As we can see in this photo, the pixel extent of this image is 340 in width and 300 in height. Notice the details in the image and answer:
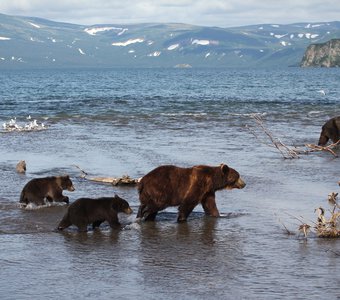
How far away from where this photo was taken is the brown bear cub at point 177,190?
11.7 metres

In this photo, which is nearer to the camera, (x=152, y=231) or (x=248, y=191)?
(x=152, y=231)

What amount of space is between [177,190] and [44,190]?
8.51 feet

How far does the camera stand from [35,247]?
1018 cm

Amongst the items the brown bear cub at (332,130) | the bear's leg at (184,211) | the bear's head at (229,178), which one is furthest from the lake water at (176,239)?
the brown bear cub at (332,130)

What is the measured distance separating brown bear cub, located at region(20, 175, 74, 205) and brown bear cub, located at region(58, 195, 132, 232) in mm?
1894

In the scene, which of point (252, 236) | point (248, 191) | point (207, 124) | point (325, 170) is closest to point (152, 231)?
point (252, 236)

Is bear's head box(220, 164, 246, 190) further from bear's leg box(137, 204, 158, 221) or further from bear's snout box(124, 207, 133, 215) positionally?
bear's snout box(124, 207, 133, 215)

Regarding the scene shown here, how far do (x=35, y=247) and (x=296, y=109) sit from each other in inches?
1320

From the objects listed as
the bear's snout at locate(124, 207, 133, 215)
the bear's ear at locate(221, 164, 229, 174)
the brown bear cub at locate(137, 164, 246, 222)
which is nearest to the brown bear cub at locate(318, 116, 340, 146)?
the bear's ear at locate(221, 164, 229, 174)

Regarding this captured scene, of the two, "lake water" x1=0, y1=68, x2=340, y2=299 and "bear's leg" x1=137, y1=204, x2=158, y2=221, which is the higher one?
"bear's leg" x1=137, y1=204, x2=158, y2=221

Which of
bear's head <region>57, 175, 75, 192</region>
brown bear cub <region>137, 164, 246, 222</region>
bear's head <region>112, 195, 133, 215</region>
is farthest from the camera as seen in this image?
bear's head <region>57, 175, 75, 192</region>

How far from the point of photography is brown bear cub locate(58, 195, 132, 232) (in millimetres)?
11141

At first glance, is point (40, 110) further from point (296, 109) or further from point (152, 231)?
point (152, 231)

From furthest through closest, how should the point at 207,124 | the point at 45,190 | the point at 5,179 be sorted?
the point at 207,124 < the point at 5,179 < the point at 45,190
